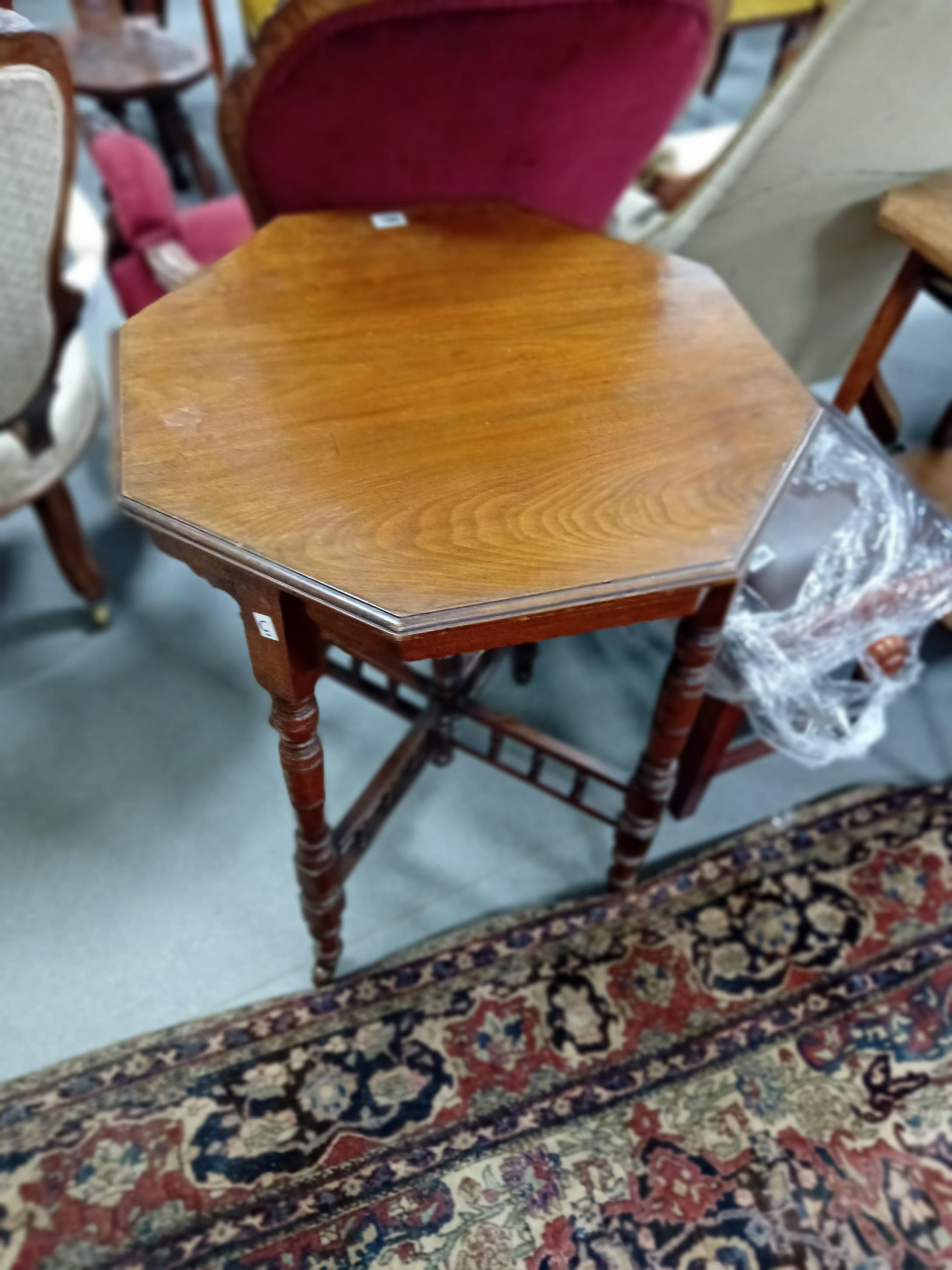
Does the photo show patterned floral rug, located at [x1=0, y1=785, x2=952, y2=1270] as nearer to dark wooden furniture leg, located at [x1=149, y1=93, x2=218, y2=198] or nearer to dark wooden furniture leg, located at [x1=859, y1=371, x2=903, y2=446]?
dark wooden furniture leg, located at [x1=859, y1=371, x2=903, y2=446]

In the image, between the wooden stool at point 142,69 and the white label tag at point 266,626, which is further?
the wooden stool at point 142,69

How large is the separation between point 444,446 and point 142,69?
214 centimetres

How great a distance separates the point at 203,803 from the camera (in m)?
1.29

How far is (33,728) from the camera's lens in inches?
53.2

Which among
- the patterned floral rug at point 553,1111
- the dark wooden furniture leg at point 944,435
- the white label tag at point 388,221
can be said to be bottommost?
the patterned floral rug at point 553,1111

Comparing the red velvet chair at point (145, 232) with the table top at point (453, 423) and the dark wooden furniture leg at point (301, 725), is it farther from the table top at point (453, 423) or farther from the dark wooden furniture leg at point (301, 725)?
the dark wooden furniture leg at point (301, 725)

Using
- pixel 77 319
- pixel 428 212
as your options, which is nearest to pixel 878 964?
pixel 428 212

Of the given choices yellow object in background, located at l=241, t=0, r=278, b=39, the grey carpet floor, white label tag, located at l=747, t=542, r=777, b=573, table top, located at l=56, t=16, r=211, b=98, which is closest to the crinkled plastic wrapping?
white label tag, located at l=747, t=542, r=777, b=573

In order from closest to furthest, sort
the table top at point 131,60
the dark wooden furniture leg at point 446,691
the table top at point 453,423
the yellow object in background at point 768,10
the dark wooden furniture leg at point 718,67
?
the table top at point 453,423
the dark wooden furniture leg at point 446,691
the table top at point 131,60
the yellow object in background at point 768,10
the dark wooden furniture leg at point 718,67

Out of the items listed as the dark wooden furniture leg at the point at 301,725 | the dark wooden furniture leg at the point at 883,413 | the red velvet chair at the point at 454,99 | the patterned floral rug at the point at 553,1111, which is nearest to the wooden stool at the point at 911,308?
the dark wooden furniture leg at the point at 883,413

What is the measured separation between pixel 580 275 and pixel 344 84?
0.32 meters

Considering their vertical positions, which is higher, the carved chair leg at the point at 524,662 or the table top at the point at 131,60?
the table top at the point at 131,60

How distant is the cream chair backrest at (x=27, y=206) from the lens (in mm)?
867

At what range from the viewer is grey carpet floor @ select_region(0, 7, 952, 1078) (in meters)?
1.13
